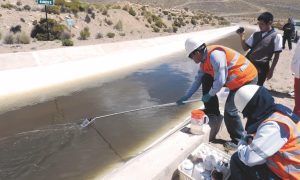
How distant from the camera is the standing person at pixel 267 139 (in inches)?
130

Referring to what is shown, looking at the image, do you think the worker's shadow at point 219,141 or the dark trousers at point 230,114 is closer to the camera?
the dark trousers at point 230,114

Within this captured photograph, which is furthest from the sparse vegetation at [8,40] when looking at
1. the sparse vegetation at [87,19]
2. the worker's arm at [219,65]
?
the worker's arm at [219,65]

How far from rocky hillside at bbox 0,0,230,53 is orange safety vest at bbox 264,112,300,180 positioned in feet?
47.5

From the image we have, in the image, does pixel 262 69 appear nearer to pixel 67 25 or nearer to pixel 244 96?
pixel 244 96

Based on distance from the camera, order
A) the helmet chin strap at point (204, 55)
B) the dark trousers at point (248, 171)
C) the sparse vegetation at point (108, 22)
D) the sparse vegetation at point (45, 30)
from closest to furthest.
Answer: the dark trousers at point (248, 171) < the helmet chin strap at point (204, 55) < the sparse vegetation at point (45, 30) < the sparse vegetation at point (108, 22)

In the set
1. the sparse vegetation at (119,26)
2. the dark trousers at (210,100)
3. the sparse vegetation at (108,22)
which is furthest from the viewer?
the sparse vegetation at (108,22)

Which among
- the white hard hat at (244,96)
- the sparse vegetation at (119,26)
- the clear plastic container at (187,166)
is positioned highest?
the white hard hat at (244,96)

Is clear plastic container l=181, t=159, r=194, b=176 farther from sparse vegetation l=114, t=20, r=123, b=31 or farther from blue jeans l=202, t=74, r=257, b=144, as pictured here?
sparse vegetation l=114, t=20, r=123, b=31

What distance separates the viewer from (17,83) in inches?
463

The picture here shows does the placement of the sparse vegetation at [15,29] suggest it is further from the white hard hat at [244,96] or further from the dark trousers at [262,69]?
the white hard hat at [244,96]

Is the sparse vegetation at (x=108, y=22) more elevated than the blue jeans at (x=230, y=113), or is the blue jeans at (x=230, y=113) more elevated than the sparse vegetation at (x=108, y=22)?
the blue jeans at (x=230, y=113)

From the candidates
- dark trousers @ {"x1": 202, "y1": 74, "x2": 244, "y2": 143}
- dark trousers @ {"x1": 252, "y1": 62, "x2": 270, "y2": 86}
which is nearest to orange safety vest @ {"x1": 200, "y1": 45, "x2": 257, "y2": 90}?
dark trousers @ {"x1": 202, "y1": 74, "x2": 244, "y2": 143}

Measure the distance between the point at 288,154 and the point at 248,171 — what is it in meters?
0.60

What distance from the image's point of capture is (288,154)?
3.38m
